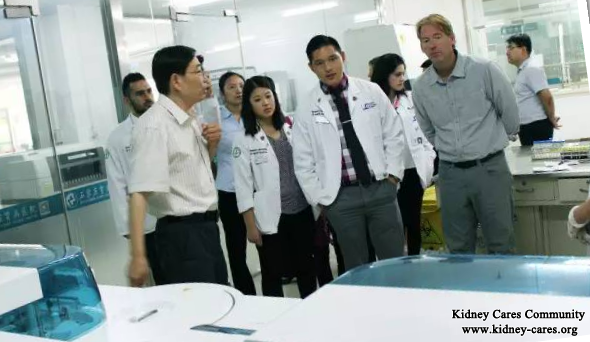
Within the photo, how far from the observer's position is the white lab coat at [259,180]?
2.79 meters

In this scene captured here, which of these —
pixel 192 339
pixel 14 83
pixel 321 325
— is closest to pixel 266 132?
pixel 14 83

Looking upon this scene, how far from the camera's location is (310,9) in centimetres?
519

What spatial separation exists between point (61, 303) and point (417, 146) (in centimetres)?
232

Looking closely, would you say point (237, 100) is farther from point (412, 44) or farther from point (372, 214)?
point (412, 44)

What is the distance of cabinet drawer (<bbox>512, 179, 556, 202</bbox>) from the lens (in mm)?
2961

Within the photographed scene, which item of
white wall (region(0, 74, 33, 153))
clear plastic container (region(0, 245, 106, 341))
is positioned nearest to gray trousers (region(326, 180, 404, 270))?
clear plastic container (region(0, 245, 106, 341))

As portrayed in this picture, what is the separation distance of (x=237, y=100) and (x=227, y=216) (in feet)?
2.21

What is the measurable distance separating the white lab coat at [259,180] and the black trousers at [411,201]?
37.4 inches

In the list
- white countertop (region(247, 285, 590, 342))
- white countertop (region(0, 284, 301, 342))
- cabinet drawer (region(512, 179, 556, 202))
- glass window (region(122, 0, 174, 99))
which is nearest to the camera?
white countertop (region(247, 285, 590, 342))

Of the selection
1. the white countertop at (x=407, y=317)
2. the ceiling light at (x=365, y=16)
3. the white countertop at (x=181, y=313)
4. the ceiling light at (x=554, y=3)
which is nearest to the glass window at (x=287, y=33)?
the ceiling light at (x=365, y=16)

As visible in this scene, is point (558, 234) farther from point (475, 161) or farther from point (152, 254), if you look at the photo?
point (152, 254)

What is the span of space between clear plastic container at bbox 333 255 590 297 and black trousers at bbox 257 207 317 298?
1.57 meters

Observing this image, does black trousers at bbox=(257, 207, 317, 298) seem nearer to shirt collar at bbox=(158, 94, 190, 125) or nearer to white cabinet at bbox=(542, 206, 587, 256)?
shirt collar at bbox=(158, 94, 190, 125)

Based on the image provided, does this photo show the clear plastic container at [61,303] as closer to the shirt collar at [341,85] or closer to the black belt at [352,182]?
the black belt at [352,182]
